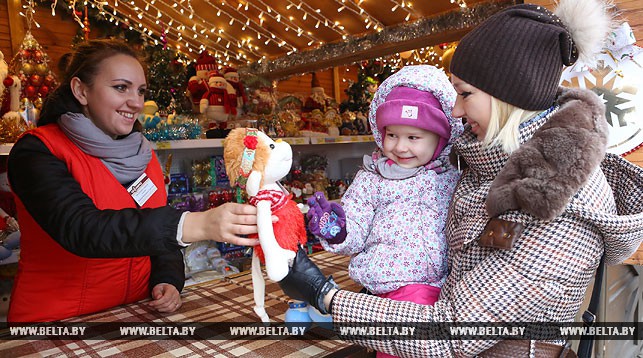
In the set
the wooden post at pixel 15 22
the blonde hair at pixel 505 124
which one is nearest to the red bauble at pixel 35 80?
the wooden post at pixel 15 22

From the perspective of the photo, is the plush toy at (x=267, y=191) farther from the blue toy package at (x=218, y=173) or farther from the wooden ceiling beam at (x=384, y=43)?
the wooden ceiling beam at (x=384, y=43)

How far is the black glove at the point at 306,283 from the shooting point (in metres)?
0.96

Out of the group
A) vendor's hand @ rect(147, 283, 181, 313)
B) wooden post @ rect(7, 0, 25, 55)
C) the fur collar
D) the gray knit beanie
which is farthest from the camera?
wooden post @ rect(7, 0, 25, 55)

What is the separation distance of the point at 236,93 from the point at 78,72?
143 cm

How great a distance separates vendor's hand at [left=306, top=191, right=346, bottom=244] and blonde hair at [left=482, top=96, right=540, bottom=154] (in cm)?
37

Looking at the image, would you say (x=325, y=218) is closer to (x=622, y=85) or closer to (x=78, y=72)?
(x=78, y=72)

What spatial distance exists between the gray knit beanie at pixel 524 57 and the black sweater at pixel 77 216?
716mm

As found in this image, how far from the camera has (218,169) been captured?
9.12 ft

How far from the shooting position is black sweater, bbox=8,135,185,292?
0.93 metres

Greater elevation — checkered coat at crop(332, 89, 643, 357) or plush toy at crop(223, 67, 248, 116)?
plush toy at crop(223, 67, 248, 116)

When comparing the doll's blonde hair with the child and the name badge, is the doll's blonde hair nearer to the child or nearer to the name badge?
the child

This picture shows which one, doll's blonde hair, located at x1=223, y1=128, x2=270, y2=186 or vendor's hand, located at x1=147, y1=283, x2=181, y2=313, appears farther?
vendor's hand, located at x1=147, y1=283, x2=181, y2=313

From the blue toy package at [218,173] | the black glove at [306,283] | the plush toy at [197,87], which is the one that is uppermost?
the plush toy at [197,87]

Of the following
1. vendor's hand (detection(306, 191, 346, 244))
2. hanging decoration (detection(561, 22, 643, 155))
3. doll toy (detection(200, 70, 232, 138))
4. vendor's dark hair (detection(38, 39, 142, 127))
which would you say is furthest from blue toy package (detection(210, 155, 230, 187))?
hanging decoration (detection(561, 22, 643, 155))
